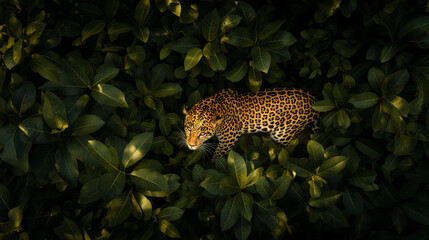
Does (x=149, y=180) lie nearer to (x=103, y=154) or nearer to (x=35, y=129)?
(x=103, y=154)

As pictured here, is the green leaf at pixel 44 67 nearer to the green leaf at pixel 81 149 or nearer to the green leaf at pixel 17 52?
the green leaf at pixel 17 52

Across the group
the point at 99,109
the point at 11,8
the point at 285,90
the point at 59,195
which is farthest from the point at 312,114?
the point at 11,8

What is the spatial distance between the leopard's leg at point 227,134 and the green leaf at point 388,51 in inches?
53.8

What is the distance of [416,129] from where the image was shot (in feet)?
8.73

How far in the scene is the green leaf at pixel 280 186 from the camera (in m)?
2.37

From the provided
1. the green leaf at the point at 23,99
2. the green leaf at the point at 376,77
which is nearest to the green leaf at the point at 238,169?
the green leaf at the point at 376,77

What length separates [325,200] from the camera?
245 centimetres

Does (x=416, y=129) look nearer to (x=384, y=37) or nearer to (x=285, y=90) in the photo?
(x=384, y=37)

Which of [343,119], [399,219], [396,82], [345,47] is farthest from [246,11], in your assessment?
[399,219]

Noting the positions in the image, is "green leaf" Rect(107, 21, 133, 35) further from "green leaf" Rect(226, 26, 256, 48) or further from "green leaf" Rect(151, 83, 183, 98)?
"green leaf" Rect(226, 26, 256, 48)

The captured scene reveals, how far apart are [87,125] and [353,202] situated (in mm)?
2095

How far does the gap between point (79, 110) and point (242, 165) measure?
4.00 feet

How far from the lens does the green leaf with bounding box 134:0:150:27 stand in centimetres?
276

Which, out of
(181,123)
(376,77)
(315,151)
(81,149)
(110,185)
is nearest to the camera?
(110,185)
